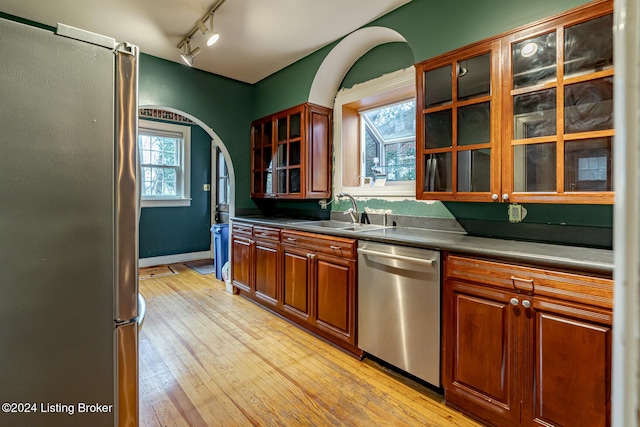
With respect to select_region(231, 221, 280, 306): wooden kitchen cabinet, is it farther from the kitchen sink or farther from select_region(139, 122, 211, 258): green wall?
select_region(139, 122, 211, 258): green wall

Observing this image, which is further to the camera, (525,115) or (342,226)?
→ (342,226)

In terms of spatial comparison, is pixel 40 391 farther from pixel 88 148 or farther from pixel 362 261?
pixel 362 261

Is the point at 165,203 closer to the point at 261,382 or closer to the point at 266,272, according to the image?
the point at 266,272

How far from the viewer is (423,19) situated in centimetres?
222

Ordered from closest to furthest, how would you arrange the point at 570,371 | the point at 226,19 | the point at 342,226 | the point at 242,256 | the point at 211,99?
the point at 570,371 → the point at 226,19 → the point at 342,226 → the point at 242,256 → the point at 211,99

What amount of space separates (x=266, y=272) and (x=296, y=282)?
0.50 metres

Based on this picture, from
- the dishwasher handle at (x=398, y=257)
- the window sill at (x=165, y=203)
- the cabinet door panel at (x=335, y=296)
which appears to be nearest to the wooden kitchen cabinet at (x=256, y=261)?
the cabinet door panel at (x=335, y=296)

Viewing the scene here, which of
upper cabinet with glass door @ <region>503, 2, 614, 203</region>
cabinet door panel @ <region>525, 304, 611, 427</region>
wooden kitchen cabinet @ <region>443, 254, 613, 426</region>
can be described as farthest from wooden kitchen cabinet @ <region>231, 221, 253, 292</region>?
cabinet door panel @ <region>525, 304, 611, 427</region>

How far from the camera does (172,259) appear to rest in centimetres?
521

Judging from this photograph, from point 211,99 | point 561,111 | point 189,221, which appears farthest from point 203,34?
point 189,221

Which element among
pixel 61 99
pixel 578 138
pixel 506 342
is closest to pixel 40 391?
pixel 61 99

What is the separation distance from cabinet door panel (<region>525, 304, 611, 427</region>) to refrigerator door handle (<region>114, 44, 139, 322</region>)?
1.72 meters

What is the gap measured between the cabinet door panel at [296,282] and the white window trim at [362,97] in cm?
87

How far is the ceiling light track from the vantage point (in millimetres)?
2385
